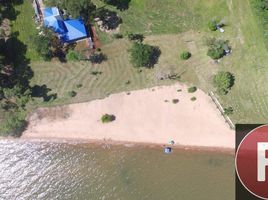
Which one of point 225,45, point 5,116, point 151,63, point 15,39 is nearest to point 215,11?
point 225,45

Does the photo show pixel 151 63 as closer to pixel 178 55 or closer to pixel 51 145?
pixel 178 55

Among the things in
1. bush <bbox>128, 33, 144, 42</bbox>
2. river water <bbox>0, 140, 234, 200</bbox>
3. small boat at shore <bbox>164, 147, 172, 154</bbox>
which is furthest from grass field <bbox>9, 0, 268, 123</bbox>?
small boat at shore <bbox>164, 147, 172, 154</bbox>

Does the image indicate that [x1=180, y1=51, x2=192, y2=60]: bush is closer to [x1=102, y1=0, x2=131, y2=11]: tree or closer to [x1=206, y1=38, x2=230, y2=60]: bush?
[x1=206, y1=38, x2=230, y2=60]: bush

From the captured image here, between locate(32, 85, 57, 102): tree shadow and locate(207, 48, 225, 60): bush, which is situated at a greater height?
locate(207, 48, 225, 60): bush

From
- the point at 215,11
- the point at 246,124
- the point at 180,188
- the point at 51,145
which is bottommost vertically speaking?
the point at 180,188

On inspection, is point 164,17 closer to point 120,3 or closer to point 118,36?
point 120,3

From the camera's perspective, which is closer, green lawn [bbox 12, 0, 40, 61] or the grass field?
green lawn [bbox 12, 0, 40, 61]

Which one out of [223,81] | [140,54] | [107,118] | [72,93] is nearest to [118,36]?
[140,54]
